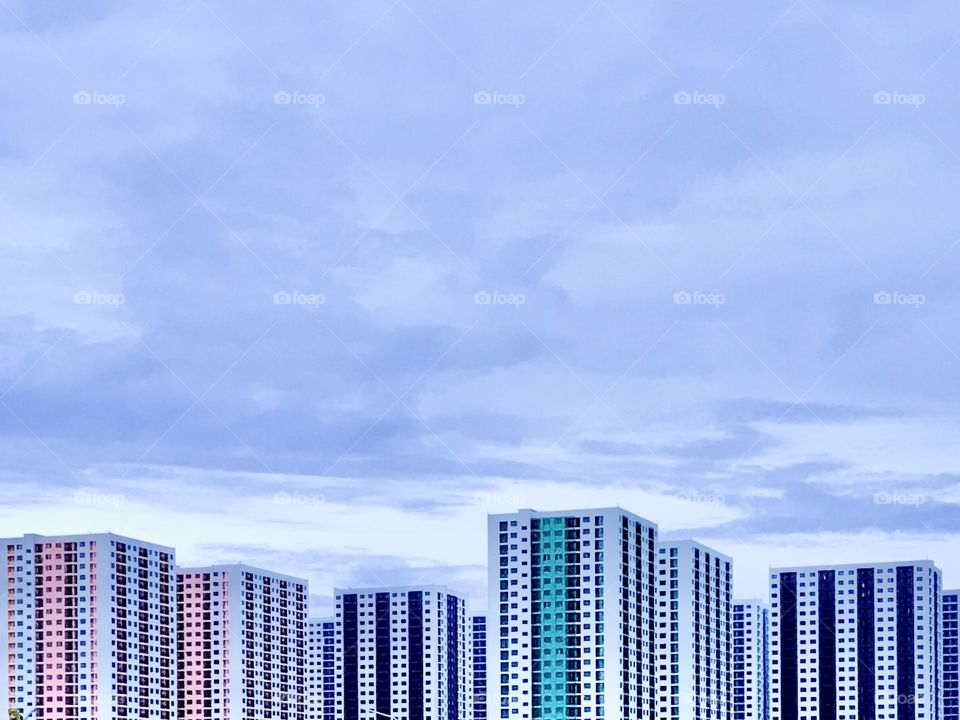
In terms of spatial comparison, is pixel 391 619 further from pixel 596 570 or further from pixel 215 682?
pixel 596 570

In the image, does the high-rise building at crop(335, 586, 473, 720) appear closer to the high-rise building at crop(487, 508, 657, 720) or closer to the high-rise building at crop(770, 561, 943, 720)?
the high-rise building at crop(770, 561, 943, 720)

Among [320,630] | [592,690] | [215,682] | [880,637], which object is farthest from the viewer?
[320,630]

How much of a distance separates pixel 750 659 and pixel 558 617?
4451 centimetres

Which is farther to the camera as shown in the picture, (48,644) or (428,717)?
(428,717)

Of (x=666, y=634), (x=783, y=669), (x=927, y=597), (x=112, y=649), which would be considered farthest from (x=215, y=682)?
(x=927, y=597)

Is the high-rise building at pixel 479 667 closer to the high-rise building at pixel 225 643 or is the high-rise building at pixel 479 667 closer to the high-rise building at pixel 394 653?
the high-rise building at pixel 394 653

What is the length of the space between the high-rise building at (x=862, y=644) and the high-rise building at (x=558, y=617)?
3408 centimetres

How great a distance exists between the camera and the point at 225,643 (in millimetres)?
103938

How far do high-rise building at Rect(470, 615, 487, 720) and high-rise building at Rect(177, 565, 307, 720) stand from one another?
23174mm

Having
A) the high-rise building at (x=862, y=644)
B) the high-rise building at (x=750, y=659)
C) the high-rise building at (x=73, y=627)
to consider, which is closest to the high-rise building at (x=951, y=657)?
the high-rise building at (x=862, y=644)

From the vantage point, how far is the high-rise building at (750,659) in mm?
120375

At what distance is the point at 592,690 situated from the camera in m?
80.4

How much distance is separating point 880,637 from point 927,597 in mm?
4291

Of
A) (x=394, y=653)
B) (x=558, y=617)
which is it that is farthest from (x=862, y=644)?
(x=558, y=617)
